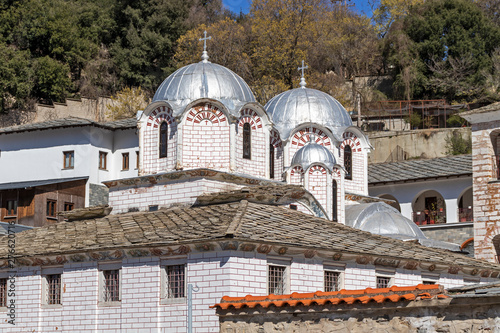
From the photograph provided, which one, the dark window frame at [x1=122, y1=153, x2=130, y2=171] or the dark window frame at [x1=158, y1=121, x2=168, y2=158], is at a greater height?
the dark window frame at [x1=122, y1=153, x2=130, y2=171]

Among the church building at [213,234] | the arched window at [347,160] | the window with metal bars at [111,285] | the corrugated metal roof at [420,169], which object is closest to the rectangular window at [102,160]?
the corrugated metal roof at [420,169]

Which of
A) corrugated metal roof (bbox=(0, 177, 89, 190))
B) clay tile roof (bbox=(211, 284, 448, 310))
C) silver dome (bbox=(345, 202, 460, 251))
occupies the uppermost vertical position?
corrugated metal roof (bbox=(0, 177, 89, 190))

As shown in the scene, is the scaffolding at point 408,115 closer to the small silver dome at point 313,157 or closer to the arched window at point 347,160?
the arched window at point 347,160

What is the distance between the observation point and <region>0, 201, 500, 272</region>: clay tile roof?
985 inches

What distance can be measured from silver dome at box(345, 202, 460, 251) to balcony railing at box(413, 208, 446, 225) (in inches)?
384

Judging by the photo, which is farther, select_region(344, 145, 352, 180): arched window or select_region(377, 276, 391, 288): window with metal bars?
select_region(344, 145, 352, 180): arched window

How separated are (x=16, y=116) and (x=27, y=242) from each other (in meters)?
35.0

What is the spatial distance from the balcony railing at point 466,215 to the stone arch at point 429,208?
3.42 ft

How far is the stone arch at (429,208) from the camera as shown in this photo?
156 ft

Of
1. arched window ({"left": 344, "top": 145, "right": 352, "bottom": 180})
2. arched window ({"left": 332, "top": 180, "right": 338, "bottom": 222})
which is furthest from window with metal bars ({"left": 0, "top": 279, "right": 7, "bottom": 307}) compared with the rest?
arched window ({"left": 344, "top": 145, "right": 352, "bottom": 180})

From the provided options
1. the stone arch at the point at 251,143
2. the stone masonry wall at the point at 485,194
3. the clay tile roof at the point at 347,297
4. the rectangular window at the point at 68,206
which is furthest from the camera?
the rectangular window at the point at 68,206

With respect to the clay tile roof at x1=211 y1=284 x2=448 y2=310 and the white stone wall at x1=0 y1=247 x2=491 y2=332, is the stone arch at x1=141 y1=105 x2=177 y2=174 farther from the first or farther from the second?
the clay tile roof at x1=211 y1=284 x2=448 y2=310

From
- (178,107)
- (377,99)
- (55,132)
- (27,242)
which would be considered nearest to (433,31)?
(377,99)

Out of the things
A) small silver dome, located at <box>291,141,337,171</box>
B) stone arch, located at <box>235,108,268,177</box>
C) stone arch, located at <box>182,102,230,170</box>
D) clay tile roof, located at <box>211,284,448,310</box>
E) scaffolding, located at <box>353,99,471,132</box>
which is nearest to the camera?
clay tile roof, located at <box>211,284,448,310</box>
